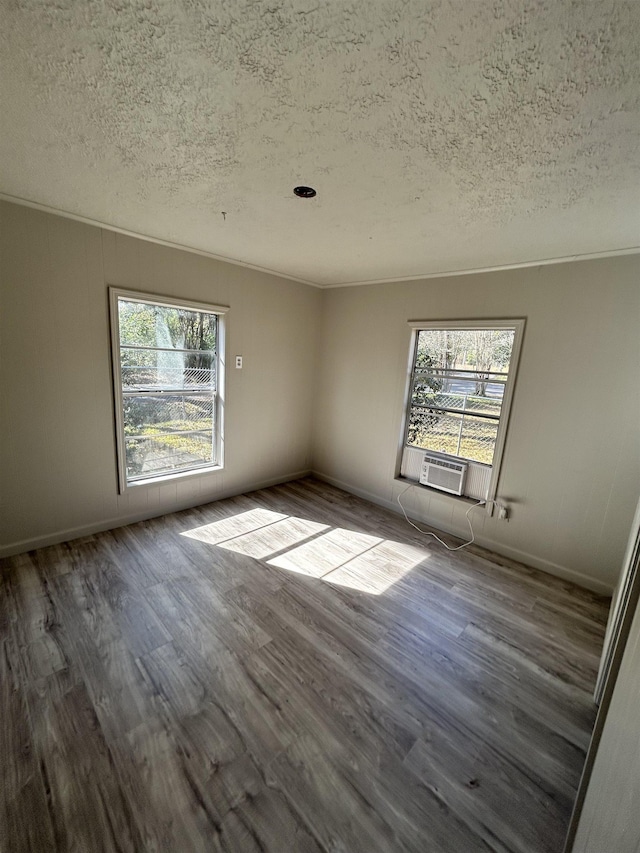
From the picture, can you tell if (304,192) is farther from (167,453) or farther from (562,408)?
(167,453)

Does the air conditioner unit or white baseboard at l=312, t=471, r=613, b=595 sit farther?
the air conditioner unit

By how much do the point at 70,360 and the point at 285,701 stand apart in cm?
277

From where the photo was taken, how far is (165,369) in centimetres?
321

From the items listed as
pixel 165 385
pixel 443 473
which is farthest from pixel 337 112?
pixel 443 473

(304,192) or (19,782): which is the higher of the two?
(304,192)

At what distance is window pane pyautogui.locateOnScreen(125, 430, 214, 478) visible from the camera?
3.20 m

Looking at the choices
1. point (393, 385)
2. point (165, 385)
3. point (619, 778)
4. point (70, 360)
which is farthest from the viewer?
point (393, 385)

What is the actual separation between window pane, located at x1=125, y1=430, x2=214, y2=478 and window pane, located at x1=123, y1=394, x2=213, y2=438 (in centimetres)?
8

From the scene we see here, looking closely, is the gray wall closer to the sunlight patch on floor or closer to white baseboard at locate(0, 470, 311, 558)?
white baseboard at locate(0, 470, 311, 558)

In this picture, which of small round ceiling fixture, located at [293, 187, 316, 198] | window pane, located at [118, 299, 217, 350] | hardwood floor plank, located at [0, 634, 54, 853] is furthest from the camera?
window pane, located at [118, 299, 217, 350]

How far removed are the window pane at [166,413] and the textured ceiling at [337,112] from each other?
1540 millimetres

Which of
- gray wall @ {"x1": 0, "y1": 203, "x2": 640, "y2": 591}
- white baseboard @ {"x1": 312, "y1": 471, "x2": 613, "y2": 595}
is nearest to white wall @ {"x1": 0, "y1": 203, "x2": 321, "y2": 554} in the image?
gray wall @ {"x1": 0, "y1": 203, "x2": 640, "y2": 591}

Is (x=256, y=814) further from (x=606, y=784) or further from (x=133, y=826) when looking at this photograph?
(x=606, y=784)

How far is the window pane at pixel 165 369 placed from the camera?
2.99 m
